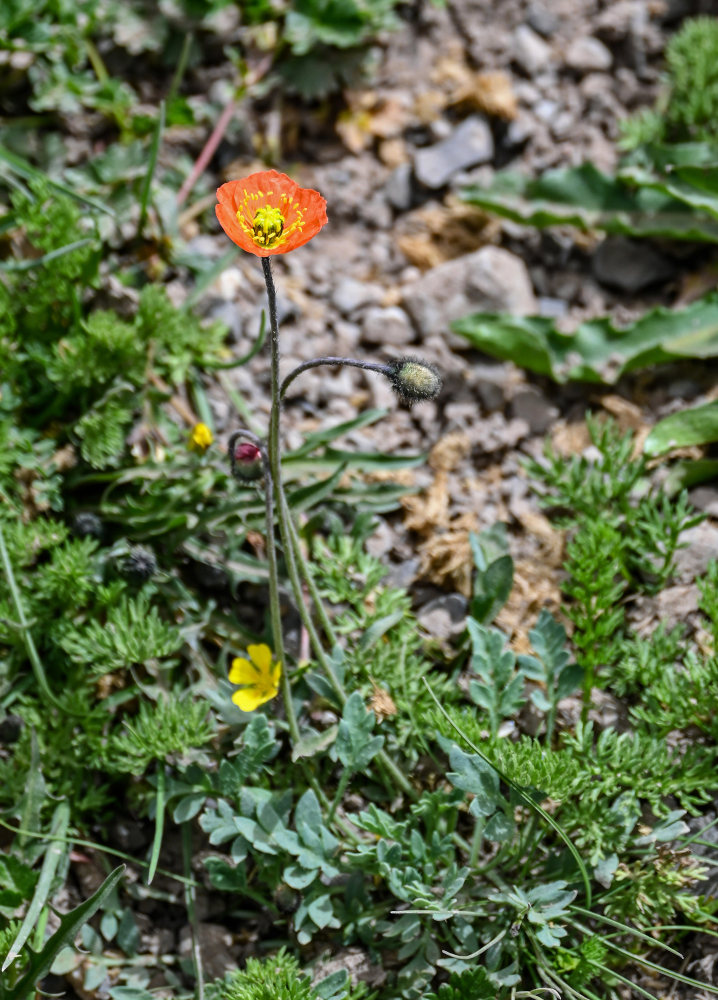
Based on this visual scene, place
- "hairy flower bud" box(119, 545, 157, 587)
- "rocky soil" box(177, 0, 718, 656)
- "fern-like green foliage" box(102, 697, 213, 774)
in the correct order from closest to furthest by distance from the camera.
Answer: "fern-like green foliage" box(102, 697, 213, 774), "hairy flower bud" box(119, 545, 157, 587), "rocky soil" box(177, 0, 718, 656)

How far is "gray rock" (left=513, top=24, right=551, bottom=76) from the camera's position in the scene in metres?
4.02

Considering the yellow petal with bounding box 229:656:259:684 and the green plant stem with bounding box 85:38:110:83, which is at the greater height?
the green plant stem with bounding box 85:38:110:83

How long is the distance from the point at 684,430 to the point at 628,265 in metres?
0.90

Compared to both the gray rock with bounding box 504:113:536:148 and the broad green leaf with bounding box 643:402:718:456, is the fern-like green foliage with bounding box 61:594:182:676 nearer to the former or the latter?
the broad green leaf with bounding box 643:402:718:456

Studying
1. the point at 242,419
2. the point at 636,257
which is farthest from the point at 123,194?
the point at 636,257

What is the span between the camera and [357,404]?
3.53 metres

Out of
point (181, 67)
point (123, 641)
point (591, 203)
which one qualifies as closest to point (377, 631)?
point (123, 641)

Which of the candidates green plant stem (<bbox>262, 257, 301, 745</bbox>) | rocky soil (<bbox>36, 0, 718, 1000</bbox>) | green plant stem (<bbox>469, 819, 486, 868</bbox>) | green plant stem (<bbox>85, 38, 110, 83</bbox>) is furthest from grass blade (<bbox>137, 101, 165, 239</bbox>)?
green plant stem (<bbox>469, 819, 486, 868</bbox>)

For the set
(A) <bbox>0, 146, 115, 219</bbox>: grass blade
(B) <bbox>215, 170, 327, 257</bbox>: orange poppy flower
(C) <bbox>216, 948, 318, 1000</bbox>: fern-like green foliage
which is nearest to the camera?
(B) <bbox>215, 170, 327, 257</bbox>: orange poppy flower

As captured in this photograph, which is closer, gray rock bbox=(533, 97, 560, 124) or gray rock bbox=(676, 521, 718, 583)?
gray rock bbox=(676, 521, 718, 583)

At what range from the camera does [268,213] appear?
2.21m

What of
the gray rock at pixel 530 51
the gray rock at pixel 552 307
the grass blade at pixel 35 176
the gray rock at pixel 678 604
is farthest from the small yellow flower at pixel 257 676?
the gray rock at pixel 530 51

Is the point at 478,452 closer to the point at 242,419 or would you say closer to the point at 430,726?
the point at 242,419

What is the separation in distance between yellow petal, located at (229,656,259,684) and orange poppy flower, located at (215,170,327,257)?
1.13 m
